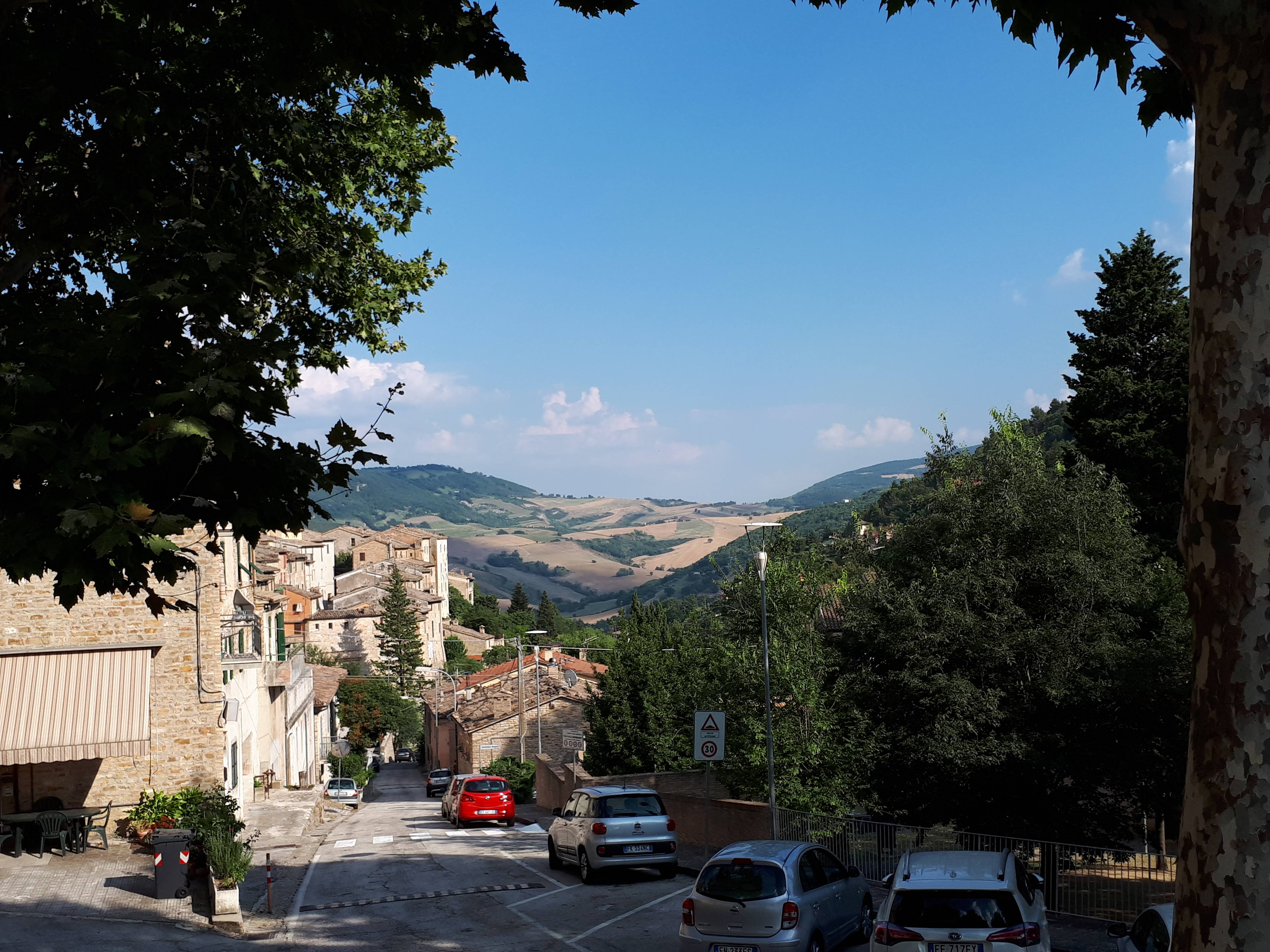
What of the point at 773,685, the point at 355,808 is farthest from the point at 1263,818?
the point at 355,808

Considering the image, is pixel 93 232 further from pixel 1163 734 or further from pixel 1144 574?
pixel 1144 574

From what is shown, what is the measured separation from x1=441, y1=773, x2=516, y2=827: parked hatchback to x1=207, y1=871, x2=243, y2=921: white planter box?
1731 cm

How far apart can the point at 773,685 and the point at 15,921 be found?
1453cm

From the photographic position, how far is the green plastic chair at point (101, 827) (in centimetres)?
2214

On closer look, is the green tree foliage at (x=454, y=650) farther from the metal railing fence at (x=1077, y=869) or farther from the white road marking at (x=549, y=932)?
the white road marking at (x=549, y=932)

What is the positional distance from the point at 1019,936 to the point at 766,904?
10.5 feet

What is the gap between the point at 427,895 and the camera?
63.5 feet

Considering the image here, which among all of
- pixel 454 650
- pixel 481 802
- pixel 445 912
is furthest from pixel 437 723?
pixel 454 650

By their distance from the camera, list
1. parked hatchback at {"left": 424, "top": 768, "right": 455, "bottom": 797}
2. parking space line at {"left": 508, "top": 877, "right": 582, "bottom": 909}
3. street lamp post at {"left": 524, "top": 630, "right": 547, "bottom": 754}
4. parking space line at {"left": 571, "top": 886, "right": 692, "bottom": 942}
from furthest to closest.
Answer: parked hatchback at {"left": 424, "top": 768, "right": 455, "bottom": 797} → street lamp post at {"left": 524, "top": 630, "right": 547, "bottom": 754} → parking space line at {"left": 508, "top": 877, "right": 582, "bottom": 909} → parking space line at {"left": 571, "top": 886, "right": 692, "bottom": 942}

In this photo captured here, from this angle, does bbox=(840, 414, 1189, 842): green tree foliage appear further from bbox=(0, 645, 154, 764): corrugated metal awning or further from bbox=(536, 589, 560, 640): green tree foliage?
bbox=(536, 589, 560, 640): green tree foliage

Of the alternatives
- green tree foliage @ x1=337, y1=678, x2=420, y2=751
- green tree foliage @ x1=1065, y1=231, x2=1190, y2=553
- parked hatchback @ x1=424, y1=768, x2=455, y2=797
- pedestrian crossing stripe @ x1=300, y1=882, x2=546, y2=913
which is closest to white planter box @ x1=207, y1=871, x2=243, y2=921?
pedestrian crossing stripe @ x1=300, y1=882, x2=546, y2=913

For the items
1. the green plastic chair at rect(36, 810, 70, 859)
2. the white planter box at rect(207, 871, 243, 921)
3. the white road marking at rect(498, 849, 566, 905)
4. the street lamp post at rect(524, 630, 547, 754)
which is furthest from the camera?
the street lamp post at rect(524, 630, 547, 754)

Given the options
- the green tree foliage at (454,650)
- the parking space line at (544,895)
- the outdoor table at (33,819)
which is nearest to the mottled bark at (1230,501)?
the parking space line at (544,895)

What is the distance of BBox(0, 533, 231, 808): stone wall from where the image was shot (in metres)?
23.4
